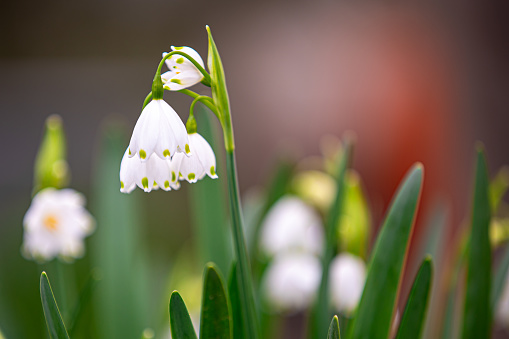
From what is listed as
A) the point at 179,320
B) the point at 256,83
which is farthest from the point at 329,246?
the point at 256,83

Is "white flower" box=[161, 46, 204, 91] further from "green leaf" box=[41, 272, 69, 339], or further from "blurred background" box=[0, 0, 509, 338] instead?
"blurred background" box=[0, 0, 509, 338]

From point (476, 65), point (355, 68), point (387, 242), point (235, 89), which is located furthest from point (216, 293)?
point (235, 89)

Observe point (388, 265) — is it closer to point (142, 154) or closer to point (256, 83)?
point (142, 154)

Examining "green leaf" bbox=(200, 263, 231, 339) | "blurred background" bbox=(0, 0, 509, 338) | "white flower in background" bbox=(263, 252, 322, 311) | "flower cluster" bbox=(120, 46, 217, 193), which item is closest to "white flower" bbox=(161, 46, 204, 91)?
"flower cluster" bbox=(120, 46, 217, 193)

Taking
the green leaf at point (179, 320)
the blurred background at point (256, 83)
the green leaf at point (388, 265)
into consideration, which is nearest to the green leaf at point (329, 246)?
the green leaf at point (388, 265)

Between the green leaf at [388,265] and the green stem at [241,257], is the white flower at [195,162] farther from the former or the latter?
the green leaf at [388,265]
